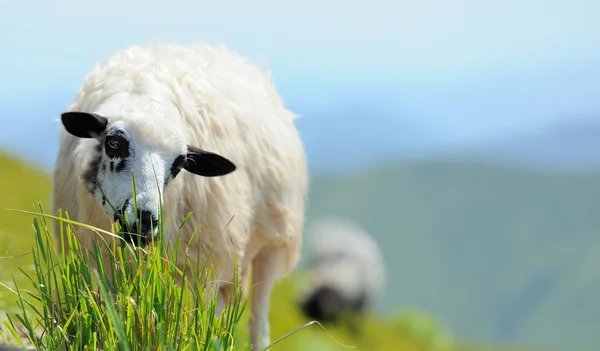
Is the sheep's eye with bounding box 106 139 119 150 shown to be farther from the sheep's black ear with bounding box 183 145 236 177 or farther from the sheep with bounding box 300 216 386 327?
the sheep with bounding box 300 216 386 327

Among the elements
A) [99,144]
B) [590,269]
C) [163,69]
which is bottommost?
[590,269]

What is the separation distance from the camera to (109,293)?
3514mm

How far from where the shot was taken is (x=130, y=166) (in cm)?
416

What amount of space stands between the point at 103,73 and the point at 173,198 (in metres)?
1.18

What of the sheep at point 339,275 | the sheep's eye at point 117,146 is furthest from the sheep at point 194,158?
the sheep at point 339,275

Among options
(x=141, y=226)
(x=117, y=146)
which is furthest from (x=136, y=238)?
(x=117, y=146)

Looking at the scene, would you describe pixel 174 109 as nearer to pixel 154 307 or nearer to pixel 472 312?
pixel 154 307

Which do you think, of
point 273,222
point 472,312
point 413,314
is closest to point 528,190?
point 472,312

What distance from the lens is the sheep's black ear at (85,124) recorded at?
4297 mm

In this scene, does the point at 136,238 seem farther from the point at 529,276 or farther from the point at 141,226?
the point at 529,276

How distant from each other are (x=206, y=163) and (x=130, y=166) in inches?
22.6

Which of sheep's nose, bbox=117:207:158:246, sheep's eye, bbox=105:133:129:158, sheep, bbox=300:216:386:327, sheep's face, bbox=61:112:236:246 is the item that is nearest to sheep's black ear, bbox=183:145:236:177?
sheep's face, bbox=61:112:236:246

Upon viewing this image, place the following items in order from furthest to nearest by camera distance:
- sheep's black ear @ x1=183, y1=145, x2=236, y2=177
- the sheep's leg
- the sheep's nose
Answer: the sheep's leg, sheep's black ear @ x1=183, y1=145, x2=236, y2=177, the sheep's nose

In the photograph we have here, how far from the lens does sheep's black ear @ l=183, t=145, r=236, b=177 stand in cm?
455
